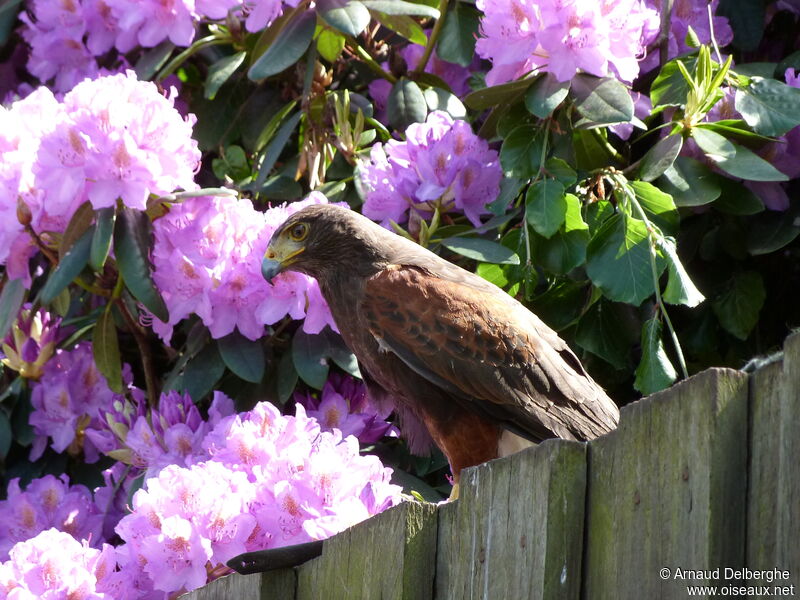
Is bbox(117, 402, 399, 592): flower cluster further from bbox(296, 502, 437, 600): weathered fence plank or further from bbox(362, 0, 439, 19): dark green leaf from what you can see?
bbox(362, 0, 439, 19): dark green leaf

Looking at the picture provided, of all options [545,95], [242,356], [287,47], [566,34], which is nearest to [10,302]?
[242,356]

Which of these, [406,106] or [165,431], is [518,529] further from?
[406,106]

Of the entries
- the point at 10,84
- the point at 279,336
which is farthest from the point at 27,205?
the point at 10,84

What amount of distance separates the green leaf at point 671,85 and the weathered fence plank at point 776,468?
203cm

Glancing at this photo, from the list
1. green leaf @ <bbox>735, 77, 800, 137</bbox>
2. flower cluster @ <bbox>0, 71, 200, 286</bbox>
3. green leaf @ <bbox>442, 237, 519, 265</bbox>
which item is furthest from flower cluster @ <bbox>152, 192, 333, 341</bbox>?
green leaf @ <bbox>735, 77, 800, 137</bbox>

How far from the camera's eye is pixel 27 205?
3520 mm

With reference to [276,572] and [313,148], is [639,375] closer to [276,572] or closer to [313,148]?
[276,572]

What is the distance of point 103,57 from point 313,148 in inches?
43.8

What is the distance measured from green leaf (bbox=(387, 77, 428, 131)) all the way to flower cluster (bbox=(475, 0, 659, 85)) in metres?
0.47

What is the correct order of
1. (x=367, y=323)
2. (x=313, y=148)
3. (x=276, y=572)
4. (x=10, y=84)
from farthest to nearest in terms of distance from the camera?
(x=10, y=84) → (x=313, y=148) → (x=367, y=323) → (x=276, y=572)

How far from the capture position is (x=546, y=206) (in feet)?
10.3

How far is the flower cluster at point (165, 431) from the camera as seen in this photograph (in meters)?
3.36

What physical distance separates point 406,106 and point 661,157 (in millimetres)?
883

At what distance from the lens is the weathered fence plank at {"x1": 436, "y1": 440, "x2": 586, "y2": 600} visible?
5.46 ft
